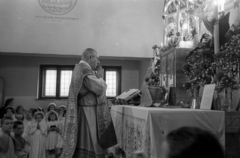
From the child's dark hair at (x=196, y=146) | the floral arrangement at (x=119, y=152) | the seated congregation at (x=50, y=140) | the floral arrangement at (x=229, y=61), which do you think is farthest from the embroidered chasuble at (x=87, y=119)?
the child's dark hair at (x=196, y=146)

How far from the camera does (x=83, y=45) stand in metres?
7.30

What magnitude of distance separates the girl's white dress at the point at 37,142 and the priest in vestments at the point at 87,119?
7.56 feet

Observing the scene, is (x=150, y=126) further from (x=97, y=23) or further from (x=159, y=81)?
(x=97, y=23)

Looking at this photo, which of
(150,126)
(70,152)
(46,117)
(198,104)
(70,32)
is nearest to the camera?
(150,126)

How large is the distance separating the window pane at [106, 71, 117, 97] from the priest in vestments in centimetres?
474

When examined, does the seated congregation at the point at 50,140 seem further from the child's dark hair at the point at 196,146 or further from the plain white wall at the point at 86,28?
the plain white wall at the point at 86,28

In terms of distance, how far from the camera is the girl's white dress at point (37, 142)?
5855 mm

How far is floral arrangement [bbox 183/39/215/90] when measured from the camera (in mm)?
3241

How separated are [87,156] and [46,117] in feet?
10.5

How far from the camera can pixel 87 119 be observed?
12.9ft

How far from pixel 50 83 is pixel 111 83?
203 cm

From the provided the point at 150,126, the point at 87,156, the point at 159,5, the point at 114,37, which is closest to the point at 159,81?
the point at 87,156

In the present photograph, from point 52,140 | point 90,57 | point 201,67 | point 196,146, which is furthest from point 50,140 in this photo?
point 196,146

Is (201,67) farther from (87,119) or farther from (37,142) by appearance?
(37,142)
